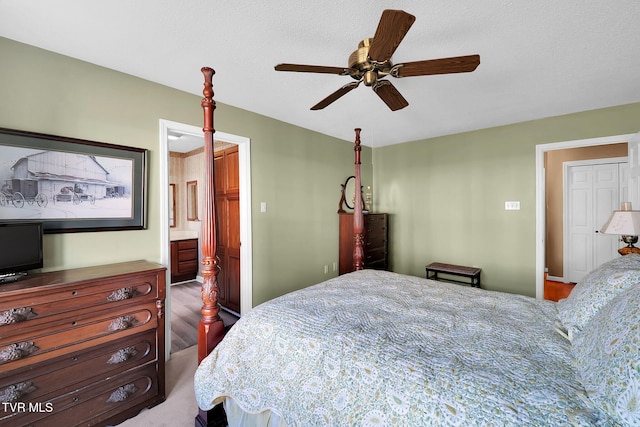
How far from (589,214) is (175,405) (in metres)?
6.21

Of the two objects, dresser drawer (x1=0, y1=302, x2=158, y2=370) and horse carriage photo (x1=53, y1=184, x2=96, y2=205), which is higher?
horse carriage photo (x1=53, y1=184, x2=96, y2=205)

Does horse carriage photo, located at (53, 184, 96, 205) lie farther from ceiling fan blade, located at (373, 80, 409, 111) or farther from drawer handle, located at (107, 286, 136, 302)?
ceiling fan blade, located at (373, 80, 409, 111)

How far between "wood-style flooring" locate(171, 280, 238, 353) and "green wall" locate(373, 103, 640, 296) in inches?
123

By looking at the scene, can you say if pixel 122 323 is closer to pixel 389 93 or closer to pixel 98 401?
pixel 98 401

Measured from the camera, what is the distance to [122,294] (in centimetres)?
179

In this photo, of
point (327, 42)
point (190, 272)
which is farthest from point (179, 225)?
point (327, 42)

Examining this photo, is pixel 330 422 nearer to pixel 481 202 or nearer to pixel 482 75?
pixel 482 75

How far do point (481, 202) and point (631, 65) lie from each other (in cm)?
203

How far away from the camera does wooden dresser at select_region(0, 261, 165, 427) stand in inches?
57.6

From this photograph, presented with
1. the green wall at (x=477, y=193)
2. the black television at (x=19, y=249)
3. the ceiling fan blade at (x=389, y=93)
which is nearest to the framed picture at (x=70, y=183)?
the black television at (x=19, y=249)

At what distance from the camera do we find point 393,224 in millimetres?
4777

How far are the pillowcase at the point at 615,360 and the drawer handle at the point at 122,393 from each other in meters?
2.40

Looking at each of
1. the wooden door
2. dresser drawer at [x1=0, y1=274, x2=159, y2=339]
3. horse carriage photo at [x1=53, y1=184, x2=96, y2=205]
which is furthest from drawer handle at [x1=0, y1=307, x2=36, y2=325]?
the wooden door

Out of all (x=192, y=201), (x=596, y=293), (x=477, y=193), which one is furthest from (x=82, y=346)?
(x=477, y=193)
